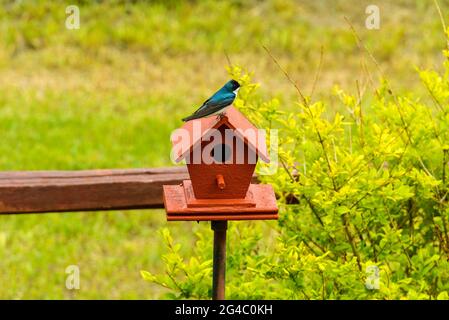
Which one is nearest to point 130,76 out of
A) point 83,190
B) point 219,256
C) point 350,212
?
point 83,190

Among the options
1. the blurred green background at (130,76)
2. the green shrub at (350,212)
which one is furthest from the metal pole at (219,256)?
the blurred green background at (130,76)

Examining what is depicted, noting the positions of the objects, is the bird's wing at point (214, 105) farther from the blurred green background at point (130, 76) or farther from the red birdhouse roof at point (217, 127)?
the blurred green background at point (130, 76)

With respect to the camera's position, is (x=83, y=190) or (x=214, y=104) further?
(x=83, y=190)

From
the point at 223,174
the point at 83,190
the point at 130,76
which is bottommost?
the point at 223,174

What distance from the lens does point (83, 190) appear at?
4.50m

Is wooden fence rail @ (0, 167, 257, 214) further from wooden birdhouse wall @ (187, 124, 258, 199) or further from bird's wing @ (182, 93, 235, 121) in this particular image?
bird's wing @ (182, 93, 235, 121)

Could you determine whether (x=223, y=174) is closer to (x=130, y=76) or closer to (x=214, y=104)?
(x=214, y=104)

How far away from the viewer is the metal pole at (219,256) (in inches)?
133

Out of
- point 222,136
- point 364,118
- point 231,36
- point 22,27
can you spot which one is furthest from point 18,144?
point 222,136

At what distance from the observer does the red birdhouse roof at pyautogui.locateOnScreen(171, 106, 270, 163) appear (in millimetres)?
3191

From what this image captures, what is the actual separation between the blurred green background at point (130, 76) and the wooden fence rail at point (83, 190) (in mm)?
1665

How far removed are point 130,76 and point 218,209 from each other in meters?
5.83

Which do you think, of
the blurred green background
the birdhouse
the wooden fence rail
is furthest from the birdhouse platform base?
the blurred green background

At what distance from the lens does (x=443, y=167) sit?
157 inches
